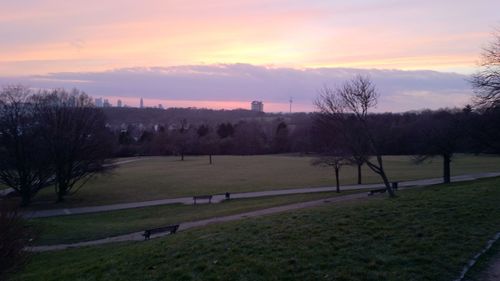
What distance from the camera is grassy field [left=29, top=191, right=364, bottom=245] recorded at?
2069 centimetres

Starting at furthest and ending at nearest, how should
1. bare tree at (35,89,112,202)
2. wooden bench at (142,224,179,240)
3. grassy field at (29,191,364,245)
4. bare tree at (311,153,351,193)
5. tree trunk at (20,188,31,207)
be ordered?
bare tree at (35,89,112,202) → tree trunk at (20,188,31,207) → bare tree at (311,153,351,193) → grassy field at (29,191,364,245) → wooden bench at (142,224,179,240)

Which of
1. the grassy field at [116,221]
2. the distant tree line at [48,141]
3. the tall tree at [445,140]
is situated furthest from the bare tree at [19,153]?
the tall tree at [445,140]

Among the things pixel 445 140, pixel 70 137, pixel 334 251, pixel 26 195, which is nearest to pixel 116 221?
pixel 26 195

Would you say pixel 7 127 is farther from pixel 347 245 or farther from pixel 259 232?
pixel 347 245

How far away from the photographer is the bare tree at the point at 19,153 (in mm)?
40094

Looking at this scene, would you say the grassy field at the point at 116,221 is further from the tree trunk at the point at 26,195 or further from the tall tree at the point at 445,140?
the tall tree at the point at 445,140

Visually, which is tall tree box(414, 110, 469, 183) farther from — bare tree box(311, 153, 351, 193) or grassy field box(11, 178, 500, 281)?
grassy field box(11, 178, 500, 281)

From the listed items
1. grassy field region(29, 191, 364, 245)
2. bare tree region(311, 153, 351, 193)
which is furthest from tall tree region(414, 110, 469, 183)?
grassy field region(29, 191, 364, 245)

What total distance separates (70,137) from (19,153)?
5.09m

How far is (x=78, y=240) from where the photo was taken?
65.0ft

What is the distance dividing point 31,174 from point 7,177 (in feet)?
6.75

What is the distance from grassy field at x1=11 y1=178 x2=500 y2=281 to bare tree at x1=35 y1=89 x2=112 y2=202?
31.8 metres

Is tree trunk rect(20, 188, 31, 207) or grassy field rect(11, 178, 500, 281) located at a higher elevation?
grassy field rect(11, 178, 500, 281)

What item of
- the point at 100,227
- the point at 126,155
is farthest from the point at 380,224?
the point at 126,155
